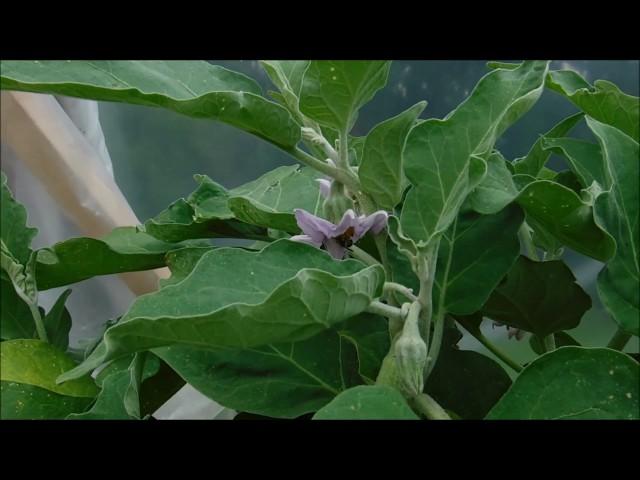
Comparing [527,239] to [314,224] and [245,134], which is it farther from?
[245,134]

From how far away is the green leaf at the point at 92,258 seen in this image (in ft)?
1.20

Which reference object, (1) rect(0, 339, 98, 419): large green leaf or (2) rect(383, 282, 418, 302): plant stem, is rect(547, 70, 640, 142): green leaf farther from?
(1) rect(0, 339, 98, 419): large green leaf

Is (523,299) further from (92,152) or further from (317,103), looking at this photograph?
(92,152)

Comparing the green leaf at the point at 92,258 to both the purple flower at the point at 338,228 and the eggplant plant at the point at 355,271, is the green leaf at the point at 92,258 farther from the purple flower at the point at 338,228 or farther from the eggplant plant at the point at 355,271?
the purple flower at the point at 338,228

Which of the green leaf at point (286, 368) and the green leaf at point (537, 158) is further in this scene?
the green leaf at point (537, 158)

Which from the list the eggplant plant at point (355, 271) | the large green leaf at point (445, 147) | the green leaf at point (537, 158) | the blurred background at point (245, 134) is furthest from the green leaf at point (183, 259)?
the blurred background at point (245, 134)

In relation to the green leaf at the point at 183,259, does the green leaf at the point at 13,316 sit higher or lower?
lower

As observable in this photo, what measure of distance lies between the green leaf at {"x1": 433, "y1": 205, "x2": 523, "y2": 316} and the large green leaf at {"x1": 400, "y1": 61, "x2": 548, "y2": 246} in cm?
4

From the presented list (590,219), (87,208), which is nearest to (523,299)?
(590,219)

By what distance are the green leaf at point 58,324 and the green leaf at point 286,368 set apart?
133mm

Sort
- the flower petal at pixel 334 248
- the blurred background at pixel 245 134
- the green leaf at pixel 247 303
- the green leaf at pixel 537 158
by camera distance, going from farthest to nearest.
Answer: the blurred background at pixel 245 134, the green leaf at pixel 537 158, the flower petal at pixel 334 248, the green leaf at pixel 247 303

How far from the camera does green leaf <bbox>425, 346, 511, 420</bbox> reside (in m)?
0.33

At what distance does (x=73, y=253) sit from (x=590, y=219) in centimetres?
25

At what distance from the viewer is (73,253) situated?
1.20ft
